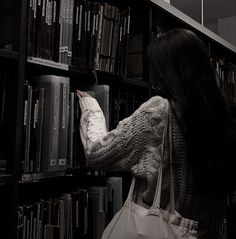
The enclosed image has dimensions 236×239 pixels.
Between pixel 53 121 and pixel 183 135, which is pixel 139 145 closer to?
pixel 183 135

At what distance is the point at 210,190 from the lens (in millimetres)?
1032

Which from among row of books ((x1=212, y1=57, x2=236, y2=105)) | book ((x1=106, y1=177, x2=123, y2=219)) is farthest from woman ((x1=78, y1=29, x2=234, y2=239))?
row of books ((x1=212, y1=57, x2=236, y2=105))

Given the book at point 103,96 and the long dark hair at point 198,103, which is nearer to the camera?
the long dark hair at point 198,103

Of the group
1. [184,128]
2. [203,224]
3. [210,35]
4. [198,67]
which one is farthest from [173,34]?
[210,35]

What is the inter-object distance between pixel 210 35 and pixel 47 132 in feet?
5.08

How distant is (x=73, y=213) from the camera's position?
52.4 inches

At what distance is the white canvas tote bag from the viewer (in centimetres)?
99

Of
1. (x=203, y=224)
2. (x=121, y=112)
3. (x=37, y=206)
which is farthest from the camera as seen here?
(x=121, y=112)

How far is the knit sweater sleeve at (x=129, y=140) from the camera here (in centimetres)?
102

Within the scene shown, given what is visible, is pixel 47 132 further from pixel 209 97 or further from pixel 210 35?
pixel 210 35

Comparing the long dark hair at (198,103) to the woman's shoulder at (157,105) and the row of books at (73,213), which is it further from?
the row of books at (73,213)

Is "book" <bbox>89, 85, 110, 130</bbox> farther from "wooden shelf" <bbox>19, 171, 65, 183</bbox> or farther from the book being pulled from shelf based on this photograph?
"wooden shelf" <bbox>19, 171, 65, 183</bbox>

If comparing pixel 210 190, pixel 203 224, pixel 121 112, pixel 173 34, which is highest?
pixel 173 34

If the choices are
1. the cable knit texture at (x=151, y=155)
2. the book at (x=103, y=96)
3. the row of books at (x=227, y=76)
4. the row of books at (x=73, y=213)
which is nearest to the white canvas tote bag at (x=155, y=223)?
the cable knit texture at (x=151, y=155)
